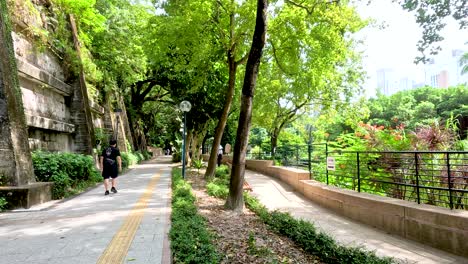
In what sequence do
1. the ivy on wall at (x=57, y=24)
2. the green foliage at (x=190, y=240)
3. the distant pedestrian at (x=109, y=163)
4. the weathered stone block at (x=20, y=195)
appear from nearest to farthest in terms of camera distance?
the green foliage at (x=190, y=240), the weathered stone block at (x=20, y=195), the distant pedestrian at (x=109, y=163), the ivy on wall at (x=57, y=24)

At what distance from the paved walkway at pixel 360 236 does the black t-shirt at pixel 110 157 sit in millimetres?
4768

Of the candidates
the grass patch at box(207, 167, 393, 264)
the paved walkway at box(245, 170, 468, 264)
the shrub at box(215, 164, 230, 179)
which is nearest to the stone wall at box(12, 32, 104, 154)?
the shrub at box(215, 164, 230, 179)

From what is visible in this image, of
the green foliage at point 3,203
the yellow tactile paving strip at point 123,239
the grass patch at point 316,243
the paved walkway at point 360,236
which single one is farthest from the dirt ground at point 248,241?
the green foliage at point 3,203

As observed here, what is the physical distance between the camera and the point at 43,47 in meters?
11.8

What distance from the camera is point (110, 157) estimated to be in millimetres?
10281

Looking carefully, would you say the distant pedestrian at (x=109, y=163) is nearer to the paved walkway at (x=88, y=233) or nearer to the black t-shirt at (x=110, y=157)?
the black t-shirt at (x=110, y=157)

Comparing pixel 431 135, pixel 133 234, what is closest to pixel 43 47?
pixel 133 234

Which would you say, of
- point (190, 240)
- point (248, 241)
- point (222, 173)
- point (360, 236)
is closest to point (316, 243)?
point (248, 241)

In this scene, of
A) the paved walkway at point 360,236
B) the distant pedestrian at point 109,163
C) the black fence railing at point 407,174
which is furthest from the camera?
the distant pedestrian at point 109,163

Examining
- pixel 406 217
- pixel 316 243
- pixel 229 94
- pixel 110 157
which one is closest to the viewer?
pixel 316 243

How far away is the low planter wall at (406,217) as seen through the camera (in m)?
5.32

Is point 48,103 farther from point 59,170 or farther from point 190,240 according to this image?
point 190,240

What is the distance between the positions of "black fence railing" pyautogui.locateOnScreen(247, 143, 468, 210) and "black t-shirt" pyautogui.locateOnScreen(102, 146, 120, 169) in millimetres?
6318

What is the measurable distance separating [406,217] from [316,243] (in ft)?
7.04
